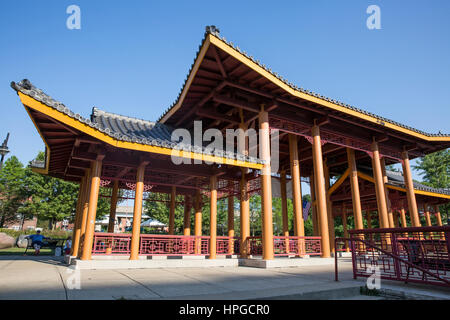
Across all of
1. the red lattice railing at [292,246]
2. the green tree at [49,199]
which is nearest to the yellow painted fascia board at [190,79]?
the red lattice railing at [292,246]

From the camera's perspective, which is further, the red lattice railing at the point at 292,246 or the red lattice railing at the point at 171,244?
the red lattice railing at the point at 292,246

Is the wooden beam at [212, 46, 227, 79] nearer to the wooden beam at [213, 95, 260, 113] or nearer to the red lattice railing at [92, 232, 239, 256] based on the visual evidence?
the wooden beam at [213, 95, 260, 113]

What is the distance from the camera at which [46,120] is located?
8.12 metres

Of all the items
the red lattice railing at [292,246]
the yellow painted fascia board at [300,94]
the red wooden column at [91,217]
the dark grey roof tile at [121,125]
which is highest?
the yellow painted fascia board at [300,94]

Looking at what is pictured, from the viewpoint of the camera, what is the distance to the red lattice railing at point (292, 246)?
11.3m

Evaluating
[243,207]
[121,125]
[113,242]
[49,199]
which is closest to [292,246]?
[243,207]

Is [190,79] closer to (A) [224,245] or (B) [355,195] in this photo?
(A) [224,245]

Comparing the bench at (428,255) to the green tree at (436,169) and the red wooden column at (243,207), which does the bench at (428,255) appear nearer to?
the red wooden column at (243,207)

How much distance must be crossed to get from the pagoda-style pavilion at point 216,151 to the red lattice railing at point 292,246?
0.17 feet

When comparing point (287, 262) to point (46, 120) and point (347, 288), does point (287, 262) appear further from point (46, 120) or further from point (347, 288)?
point (46, 120)

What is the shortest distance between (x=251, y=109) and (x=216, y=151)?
2.79 m

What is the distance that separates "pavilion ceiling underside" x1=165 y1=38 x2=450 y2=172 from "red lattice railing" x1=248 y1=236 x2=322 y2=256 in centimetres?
476
